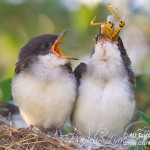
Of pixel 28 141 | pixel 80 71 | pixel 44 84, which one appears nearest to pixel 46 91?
pixel 44 84

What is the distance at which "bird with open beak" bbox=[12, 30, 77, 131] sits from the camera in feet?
18.7

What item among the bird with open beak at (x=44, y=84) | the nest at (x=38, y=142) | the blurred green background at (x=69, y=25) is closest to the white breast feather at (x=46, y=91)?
the bird with open beak at (x=44, y=84)

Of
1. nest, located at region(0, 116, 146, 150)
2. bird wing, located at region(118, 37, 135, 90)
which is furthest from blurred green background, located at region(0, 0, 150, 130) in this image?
nest, located at region(0, 116, 146, 150)

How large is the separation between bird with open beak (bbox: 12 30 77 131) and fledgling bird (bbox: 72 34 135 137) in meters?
0.10

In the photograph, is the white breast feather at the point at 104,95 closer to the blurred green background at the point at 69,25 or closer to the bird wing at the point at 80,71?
the bird wing at the point at 80,71

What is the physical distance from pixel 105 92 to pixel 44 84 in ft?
1.51

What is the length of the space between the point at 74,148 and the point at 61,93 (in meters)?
0.57

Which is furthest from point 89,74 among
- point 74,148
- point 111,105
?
point 74,148

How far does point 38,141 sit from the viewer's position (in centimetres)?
530

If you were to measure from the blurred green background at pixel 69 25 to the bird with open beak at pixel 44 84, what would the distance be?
1.59 m

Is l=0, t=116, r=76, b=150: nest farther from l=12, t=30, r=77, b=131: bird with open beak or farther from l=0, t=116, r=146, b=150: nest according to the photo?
l=12, t=30, r=77, b=131: bird with open beak

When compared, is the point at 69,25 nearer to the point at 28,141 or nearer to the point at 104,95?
the point at 104,95

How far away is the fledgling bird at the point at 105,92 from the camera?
579 cm

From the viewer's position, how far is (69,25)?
8078 mm
